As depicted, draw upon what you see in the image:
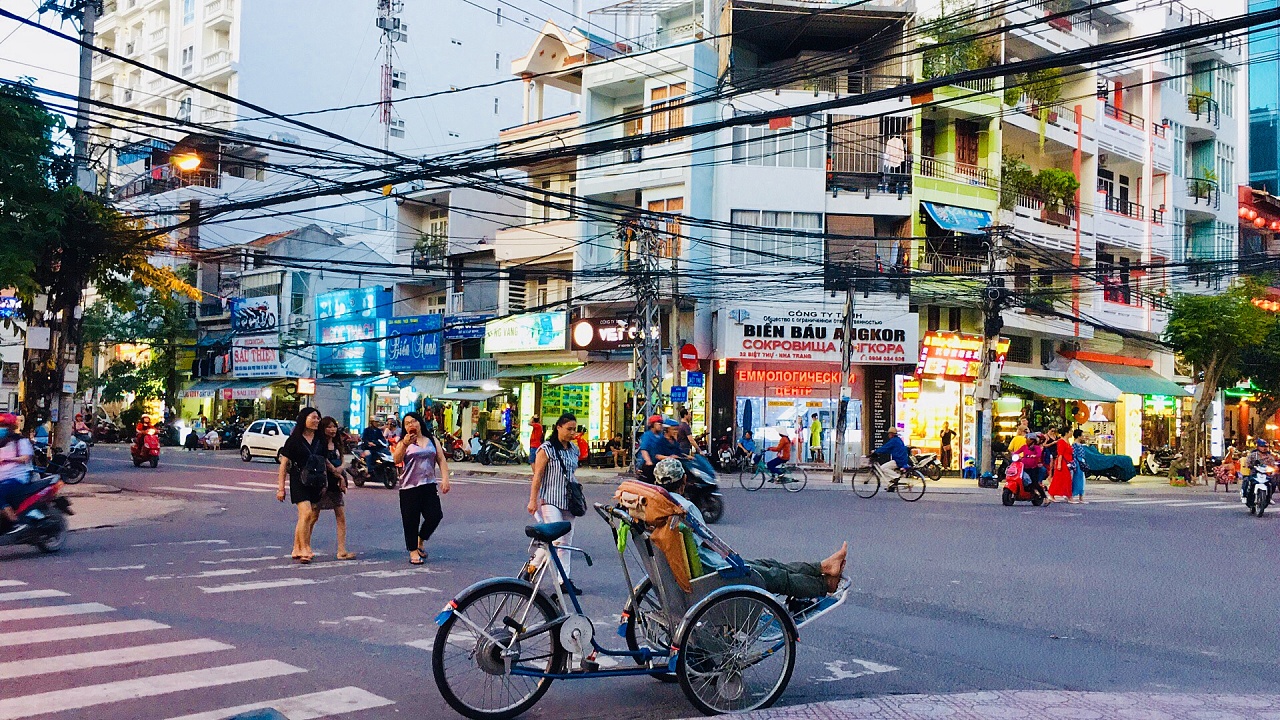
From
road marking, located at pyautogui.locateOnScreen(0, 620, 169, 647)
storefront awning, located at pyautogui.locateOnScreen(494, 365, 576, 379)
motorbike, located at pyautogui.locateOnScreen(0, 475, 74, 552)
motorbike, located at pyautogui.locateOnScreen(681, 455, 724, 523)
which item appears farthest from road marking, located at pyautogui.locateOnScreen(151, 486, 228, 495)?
storefront awning, located at pyautogui.locateOnScreen(494, 365, 576, 379)

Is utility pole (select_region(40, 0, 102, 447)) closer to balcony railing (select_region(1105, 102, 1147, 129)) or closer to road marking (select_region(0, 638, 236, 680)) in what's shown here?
road marking (select_region(0, 638, 236, 680))

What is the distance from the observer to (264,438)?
1545 inches

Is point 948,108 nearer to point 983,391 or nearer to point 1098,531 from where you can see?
point 983,391

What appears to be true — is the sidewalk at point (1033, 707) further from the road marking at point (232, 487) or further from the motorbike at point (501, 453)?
the motorbike at point (501, 453)

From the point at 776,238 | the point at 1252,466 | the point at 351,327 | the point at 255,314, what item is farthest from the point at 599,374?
the point at 255,314

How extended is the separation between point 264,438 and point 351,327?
9895mm

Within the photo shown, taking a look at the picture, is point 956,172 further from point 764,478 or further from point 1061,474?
point 764,478

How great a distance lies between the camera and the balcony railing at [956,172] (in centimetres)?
3672

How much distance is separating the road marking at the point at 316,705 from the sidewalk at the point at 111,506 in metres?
11.2

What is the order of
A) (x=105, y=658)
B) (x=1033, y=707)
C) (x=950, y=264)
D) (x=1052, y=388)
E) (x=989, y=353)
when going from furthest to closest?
1. (x=1052, y=388)
2. (x=950, y=264)
3. (x=989, y=353)
4. (x=105, y=658)
5. (x=1033, y=707)

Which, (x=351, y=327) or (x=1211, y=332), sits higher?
(x=351, y=327)

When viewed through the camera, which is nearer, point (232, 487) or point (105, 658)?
point (105, 658)

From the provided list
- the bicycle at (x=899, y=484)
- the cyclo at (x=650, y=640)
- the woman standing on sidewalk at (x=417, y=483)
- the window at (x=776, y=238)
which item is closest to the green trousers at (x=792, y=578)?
the cyclo at (x=650, y=640)

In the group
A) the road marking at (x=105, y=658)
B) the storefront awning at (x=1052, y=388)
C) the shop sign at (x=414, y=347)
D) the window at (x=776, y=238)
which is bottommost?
the road marking at (x=105, y=658)
